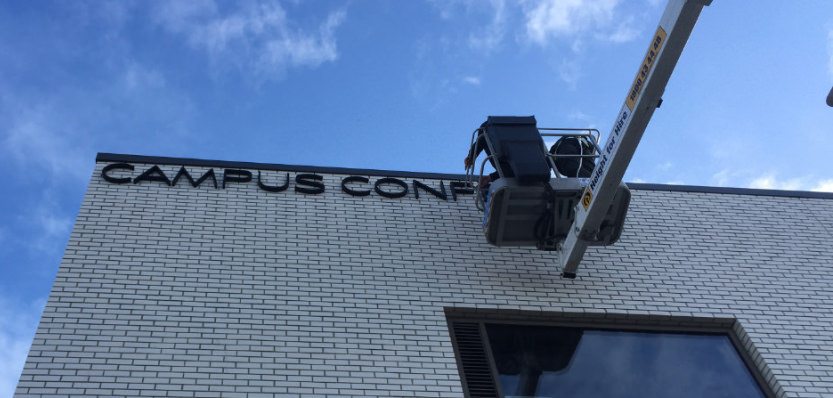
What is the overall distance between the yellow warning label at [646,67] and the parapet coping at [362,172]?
328cm

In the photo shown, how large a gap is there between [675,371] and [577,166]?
2624mm

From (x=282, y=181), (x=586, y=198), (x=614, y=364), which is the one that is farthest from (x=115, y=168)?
(x=614, y=364)

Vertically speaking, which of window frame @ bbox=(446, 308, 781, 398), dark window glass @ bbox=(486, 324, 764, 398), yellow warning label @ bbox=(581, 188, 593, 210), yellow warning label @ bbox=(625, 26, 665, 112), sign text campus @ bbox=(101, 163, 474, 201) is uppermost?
sign text campus @ bbox=(101, 163, 474, 201)

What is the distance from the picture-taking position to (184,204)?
12.5 m

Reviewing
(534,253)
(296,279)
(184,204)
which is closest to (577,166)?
(534,253)

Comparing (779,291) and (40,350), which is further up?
(779,291)

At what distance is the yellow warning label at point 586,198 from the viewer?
441 inches

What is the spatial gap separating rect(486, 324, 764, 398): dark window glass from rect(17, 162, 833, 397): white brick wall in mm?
232

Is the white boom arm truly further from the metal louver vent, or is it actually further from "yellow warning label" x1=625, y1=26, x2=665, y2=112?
the metal louver vent

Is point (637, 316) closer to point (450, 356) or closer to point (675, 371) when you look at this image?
point (675, 371)

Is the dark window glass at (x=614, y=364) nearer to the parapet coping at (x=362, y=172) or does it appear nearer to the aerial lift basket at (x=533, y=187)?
the aerial lift basket at (x=533, y=187)

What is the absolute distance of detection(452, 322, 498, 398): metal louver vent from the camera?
1052cm

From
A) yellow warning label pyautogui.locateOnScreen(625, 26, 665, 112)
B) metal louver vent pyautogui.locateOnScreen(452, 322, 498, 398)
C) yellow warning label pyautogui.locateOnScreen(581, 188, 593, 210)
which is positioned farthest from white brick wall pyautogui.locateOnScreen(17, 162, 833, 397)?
yellow warning label pyautogui.locateOnScreen(625, 26, 665, 112)

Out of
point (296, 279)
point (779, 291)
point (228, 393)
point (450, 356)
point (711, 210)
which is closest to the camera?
point (228, 393)
